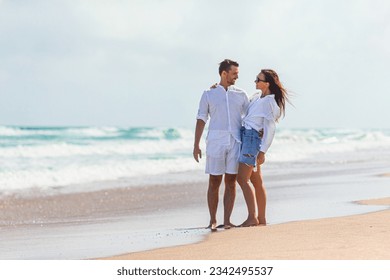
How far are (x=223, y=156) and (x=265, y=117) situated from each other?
2.17ft

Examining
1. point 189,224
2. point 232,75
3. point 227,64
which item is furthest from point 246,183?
point 227,64

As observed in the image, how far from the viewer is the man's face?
873 cm

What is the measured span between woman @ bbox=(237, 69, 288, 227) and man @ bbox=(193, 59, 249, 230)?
0.10m

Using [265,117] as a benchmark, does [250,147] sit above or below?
below

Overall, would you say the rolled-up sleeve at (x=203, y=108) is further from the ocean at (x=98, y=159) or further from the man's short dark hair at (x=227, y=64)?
the ocean at (x=98, y=159)

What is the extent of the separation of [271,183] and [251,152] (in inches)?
285

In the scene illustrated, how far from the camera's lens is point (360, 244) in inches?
253

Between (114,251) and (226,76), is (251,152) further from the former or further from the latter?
(114,251)

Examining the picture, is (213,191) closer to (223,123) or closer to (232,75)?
(223,123)

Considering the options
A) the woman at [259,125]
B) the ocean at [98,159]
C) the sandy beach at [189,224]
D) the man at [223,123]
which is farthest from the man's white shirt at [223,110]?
the ocean at [98,159]

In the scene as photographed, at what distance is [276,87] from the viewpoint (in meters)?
8.78

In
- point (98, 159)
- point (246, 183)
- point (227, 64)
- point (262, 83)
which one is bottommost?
point (98, 159)

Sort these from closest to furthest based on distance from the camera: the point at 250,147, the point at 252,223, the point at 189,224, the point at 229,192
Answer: the point at 250,147
the point at 252,223
the point at 229,192
the point at 189,224
